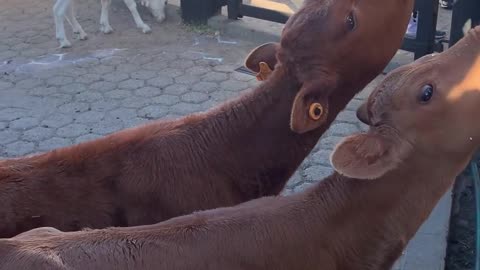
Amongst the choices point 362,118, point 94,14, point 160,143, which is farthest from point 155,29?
point 362,118

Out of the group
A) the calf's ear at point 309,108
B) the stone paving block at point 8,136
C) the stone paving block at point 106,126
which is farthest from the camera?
the stone paving block at point 106,126

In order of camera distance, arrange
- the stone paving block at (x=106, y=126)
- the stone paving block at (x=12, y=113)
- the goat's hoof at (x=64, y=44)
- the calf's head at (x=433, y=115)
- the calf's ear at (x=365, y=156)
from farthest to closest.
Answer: the goat's hoof at (x=64, y=44), the stone paving block at (x=12, y=113), the stone paving block at (x=106, y=126), the calf's head at (x=433, y=115), the calf's ear at (x=365, y=156)

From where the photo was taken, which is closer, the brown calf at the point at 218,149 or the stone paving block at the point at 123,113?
the brown calf at the point at 218,149

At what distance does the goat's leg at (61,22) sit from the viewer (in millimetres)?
9094

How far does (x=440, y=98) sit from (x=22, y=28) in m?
8.01

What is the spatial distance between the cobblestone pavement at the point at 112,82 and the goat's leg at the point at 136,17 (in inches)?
3.4

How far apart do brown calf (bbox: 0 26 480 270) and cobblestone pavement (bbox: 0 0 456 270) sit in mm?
2048

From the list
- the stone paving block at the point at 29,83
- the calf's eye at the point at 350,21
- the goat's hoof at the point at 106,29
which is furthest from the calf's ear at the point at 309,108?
the goat's hoof at the point at 106,29

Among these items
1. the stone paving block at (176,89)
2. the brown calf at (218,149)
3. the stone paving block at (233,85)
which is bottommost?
the stone paving block at (176,89)

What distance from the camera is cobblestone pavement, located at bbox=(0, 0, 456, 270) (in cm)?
659

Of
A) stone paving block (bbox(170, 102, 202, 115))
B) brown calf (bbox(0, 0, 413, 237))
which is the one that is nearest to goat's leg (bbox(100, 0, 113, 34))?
stone paving block (bbox(170, 102, 202, 115))

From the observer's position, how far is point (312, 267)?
285cm

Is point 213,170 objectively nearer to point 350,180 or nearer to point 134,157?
point 134,157

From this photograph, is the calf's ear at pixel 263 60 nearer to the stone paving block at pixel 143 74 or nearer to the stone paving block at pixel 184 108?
the stone paving block at pixel 184 108
